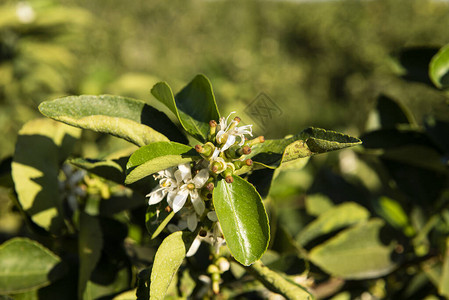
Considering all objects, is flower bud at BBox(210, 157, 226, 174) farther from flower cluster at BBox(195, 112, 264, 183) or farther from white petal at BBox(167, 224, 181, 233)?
white petal at BBox(167, 224, 181, 233)

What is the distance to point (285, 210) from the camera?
1.49m

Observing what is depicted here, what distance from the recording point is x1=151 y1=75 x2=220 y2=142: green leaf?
0.73 metres

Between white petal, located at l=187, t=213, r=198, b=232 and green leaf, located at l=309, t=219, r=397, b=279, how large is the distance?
18.3 inches

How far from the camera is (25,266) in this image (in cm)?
92

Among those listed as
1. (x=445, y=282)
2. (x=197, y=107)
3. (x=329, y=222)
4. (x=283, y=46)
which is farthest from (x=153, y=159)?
(x=283, y=46)

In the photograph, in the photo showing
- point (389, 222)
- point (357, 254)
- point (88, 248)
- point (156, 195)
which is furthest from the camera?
point (389, 222)

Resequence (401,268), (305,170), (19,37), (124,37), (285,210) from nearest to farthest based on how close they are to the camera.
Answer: (401,268) < (285,210) < (305,170) < (19,37) < (124,37)

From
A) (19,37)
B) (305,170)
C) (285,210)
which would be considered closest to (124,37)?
(19,37)

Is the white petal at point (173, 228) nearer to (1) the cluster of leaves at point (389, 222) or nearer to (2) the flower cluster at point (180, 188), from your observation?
(2) the flower cluster at point (180, 188)

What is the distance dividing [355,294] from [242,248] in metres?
0.73

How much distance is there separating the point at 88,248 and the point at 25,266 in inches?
7.3

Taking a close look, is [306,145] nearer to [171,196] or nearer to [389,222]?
[171,196]

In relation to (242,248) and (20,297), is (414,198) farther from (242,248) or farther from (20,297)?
(20,297)

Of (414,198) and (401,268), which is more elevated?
(414,198)
